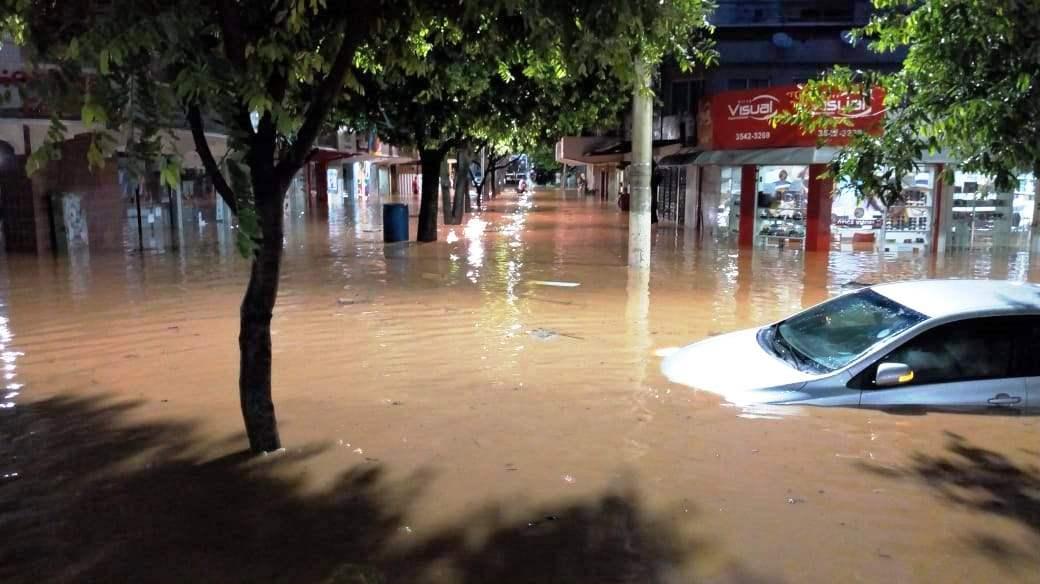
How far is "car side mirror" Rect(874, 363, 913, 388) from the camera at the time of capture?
613cm

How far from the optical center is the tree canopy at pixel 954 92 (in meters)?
5.91

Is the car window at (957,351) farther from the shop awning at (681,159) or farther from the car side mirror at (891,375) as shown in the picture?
the shop awning at (681,159)

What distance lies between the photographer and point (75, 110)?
4410mm

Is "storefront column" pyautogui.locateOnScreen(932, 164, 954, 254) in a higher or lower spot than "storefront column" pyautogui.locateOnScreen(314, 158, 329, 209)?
lower

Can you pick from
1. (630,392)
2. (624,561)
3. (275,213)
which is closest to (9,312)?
(275,213)

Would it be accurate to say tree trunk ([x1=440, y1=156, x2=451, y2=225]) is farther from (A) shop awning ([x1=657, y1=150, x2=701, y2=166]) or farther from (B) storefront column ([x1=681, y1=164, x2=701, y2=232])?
(B) storefront column ([x1=681, y1=164, x2=701, y2=232])

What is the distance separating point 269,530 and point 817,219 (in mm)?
17893

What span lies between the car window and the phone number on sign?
14655 mm

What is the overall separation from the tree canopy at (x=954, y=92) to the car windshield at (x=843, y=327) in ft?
2.99

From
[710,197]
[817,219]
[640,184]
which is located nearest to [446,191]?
[710,197]

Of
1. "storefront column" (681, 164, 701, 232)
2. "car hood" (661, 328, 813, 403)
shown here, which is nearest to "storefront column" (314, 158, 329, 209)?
"storefront column" (681, 164, 701, 232)

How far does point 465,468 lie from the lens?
554 cm

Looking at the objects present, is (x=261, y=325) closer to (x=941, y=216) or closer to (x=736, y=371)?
(x=736, y=371)

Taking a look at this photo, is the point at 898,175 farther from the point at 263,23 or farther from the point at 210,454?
the point at 210,454
